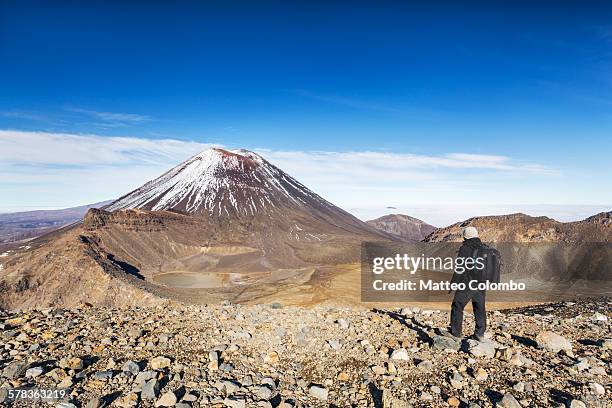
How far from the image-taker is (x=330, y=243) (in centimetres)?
7650

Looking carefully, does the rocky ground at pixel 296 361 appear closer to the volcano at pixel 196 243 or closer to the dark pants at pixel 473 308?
the dark pants at pixel 473 308

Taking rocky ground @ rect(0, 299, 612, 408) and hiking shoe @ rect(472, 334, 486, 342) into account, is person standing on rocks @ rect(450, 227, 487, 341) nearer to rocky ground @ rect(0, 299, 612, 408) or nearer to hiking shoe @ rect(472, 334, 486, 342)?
hiking shoe @ rect(472, 334, 486, 342)

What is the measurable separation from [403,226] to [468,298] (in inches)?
5801

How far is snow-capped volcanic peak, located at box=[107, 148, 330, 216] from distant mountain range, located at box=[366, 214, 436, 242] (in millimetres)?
36441

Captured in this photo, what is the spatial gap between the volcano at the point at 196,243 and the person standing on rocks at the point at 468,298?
112 ft

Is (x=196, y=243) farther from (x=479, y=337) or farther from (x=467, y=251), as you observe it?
(x=479, y=337)

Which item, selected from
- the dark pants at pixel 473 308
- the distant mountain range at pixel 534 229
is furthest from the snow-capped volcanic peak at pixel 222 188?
the dark pants at pixel 473 308

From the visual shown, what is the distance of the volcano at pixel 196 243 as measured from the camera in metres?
40.3

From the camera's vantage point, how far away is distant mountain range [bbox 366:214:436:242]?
146125mm

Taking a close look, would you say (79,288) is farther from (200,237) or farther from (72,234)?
(200,237)

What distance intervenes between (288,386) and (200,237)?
7453 centimetres

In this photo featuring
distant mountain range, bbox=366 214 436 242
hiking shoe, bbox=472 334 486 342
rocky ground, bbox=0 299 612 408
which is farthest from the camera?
distant mountain range, bbox=366 214 436 242

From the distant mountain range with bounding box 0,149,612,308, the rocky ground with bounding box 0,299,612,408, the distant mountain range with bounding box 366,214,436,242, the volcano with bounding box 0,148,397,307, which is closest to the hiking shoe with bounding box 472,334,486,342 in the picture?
the rocky ground with bounding box 0,299,612,408

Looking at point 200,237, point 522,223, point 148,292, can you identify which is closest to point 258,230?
point 200,237
